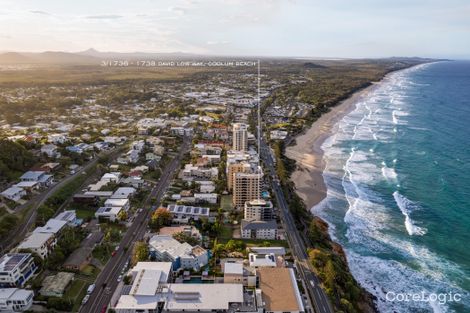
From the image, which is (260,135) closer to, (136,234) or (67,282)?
(136,234)

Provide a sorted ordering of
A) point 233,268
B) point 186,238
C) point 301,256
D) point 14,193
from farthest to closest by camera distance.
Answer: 1. point 14,193
2. point 186,238
3. point 301,256
4. point 233,268

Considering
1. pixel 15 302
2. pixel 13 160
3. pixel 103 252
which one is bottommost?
pixel 103 252

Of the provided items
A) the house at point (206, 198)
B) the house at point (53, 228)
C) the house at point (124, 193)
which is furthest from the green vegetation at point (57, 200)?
the house at point (206, 198)

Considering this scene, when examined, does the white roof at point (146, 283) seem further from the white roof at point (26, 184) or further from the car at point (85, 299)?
the white roof at point (26, 184)

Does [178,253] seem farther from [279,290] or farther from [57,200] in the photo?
[57,200]

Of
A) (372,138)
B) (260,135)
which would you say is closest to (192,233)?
(260,135)

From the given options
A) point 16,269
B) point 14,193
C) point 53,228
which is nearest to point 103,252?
point 53,228

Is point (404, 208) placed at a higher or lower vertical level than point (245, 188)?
lower
